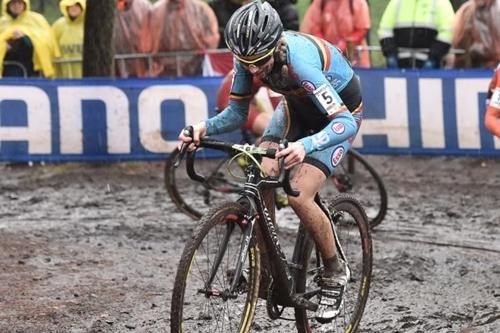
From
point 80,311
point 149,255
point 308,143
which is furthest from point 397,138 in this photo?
point 308,143

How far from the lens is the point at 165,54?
1488cm

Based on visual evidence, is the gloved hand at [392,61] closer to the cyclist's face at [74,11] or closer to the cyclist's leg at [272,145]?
the cyclist's face at [74,11]

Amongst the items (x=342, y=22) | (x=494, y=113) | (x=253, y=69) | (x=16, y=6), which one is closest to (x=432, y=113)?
(x=342, y=22)

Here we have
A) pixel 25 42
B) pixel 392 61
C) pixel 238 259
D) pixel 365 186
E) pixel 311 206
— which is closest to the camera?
pixel 238 259

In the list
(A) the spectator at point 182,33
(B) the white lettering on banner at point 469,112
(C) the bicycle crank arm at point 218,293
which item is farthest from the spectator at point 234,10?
(C) the bicycle crank arm at point 218,293

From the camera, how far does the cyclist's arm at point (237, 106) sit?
6.36m

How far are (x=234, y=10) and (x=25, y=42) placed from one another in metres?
2.82

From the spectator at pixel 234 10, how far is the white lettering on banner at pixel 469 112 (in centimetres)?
240

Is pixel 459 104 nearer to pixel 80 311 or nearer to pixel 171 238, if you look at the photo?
pixel 171 238

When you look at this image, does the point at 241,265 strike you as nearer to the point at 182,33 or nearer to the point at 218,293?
the point at 218,293

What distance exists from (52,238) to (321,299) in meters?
3.96

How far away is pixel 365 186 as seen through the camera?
39.3 feet

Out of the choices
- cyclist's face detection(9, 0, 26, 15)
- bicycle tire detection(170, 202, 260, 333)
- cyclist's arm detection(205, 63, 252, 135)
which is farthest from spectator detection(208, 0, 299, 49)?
bicycle tire detection(170, 202, 260, 333)

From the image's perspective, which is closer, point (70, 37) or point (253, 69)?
point (253, 69)
